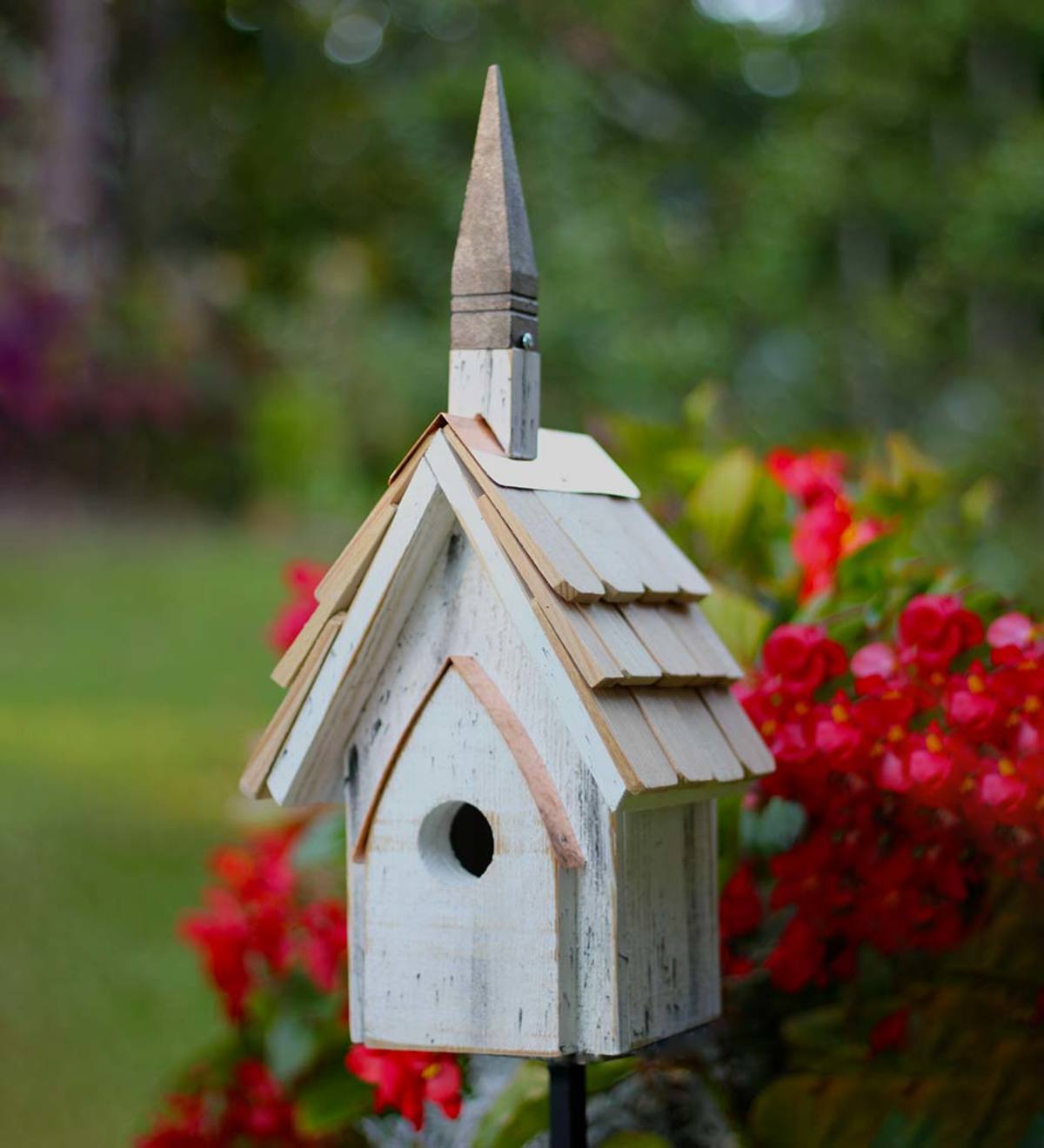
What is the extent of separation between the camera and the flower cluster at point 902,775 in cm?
137

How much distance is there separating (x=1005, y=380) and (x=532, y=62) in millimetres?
2803

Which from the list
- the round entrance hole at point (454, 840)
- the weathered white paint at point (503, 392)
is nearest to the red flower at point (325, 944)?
the round entrance hole at point (454, 840)

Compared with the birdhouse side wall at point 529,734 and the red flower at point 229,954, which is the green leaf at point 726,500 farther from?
the red flower at point 229,954

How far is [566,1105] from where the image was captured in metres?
1.26

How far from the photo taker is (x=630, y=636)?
1.26 metres

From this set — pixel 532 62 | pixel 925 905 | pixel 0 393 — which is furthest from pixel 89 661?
pixel 925 905

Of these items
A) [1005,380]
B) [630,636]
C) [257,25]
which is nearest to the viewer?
[630,636]

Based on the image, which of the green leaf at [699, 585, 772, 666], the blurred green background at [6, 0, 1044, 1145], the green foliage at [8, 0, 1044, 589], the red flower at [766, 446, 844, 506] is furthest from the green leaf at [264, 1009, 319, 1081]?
the green foliage at [8, 0, 1044, 589]

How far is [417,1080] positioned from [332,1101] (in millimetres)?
306

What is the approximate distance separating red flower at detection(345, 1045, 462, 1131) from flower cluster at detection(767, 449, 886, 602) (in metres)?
0.69

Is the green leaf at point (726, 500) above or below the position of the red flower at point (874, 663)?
above

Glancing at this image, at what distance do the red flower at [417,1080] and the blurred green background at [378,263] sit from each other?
3714 mm

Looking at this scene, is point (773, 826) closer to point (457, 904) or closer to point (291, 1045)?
point (457, 904)

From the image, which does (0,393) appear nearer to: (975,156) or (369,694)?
(975,156)
